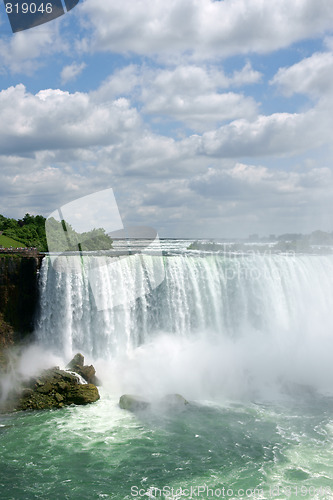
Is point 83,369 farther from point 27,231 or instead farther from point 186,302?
point 27,231

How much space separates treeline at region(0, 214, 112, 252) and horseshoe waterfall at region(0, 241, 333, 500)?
1195mm

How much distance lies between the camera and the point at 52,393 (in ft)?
46.0

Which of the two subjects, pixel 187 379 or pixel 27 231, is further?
pixel 27 231

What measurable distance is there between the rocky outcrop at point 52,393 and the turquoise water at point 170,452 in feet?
1.28

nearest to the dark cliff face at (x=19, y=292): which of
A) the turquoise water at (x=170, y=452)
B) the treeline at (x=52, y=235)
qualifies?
the treeline at (x=52, y=235)

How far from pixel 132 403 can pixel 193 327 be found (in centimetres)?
544

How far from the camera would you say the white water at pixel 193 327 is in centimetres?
1590

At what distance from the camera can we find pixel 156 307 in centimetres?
1792

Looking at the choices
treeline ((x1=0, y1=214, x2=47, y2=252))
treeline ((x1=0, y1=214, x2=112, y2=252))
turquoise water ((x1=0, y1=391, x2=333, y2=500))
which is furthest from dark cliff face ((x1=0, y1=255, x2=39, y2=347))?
treeline ((x1=0, y1=214, x2=47, y2=252))

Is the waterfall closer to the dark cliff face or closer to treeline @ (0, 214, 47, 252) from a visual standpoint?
the dark cliff face

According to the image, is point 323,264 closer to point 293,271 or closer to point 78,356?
point 293,271

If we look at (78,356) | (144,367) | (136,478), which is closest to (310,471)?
(136,478)

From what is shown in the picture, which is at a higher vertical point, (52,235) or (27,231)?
(27,231)

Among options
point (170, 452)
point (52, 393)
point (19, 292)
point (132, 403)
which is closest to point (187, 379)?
point (132, 403)
